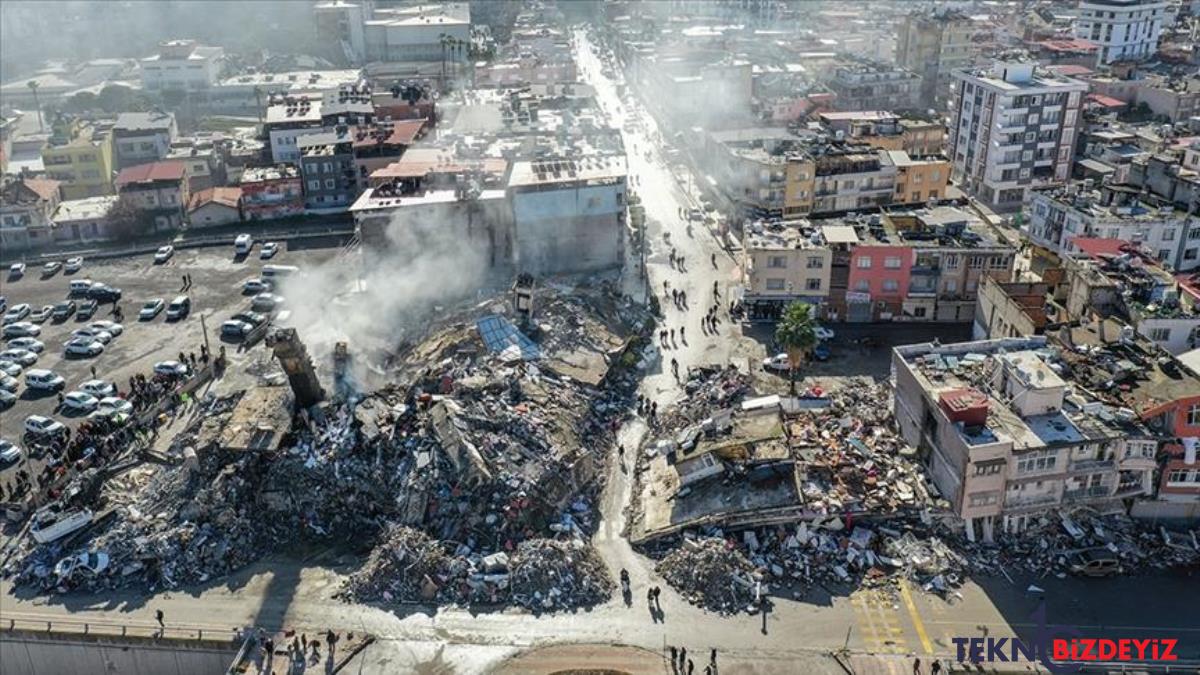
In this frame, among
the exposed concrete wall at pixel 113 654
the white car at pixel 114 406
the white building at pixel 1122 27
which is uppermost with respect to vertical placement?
the white building at pixel 1122 27

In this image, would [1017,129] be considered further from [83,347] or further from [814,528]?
[83,347]

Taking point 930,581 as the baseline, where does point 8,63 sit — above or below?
above

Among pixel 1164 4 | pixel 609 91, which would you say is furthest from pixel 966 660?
pixel 1164 4

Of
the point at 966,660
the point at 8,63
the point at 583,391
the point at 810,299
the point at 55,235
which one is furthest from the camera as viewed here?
the point at 8,63

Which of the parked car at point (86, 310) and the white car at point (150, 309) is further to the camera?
the parked car at point (86, 310)

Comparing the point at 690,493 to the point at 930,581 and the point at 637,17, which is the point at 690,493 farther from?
the point at 637,17

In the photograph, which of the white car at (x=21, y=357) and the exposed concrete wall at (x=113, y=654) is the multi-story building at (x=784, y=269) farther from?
the white car at (x=21, y=357)

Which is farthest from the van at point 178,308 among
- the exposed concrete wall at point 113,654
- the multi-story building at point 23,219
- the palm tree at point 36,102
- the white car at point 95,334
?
the palm tree at point 36,102
